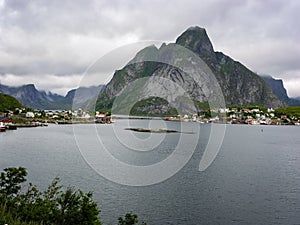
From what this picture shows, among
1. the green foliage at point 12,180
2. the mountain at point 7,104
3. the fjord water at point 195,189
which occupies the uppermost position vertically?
the mountain at point 7,104

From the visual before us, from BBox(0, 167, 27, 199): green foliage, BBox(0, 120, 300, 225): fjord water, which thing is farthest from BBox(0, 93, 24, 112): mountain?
BBox(0, 167, 27, 199): green foliage

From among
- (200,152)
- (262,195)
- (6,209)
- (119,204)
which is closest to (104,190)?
(119,204)

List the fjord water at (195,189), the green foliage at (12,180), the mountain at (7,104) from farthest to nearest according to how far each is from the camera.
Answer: the mountain at (7,104), the fjord water at (195,189), the green foliage at (12,180)

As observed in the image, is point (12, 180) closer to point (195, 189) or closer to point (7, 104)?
point (195, 189)

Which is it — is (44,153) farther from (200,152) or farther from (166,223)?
(166,223)

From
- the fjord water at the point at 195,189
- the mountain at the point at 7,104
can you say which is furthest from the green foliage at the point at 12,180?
the mountain at the point at 7,104

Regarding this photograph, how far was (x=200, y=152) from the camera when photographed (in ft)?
189

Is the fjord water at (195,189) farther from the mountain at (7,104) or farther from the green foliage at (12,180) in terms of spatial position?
the mountain at (7,104)

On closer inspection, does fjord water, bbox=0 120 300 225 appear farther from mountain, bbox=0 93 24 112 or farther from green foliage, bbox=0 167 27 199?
mountain, bbox=0 93 24 112

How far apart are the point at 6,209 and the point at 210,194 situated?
19.4 metres

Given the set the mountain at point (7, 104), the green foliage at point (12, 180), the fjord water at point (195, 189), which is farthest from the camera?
the mountain at point (7, 104)

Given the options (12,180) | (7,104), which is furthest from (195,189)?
(7,104)

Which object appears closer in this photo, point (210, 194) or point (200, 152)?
point (210, 194)

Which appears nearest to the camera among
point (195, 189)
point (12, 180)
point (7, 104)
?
point (12, 180)
